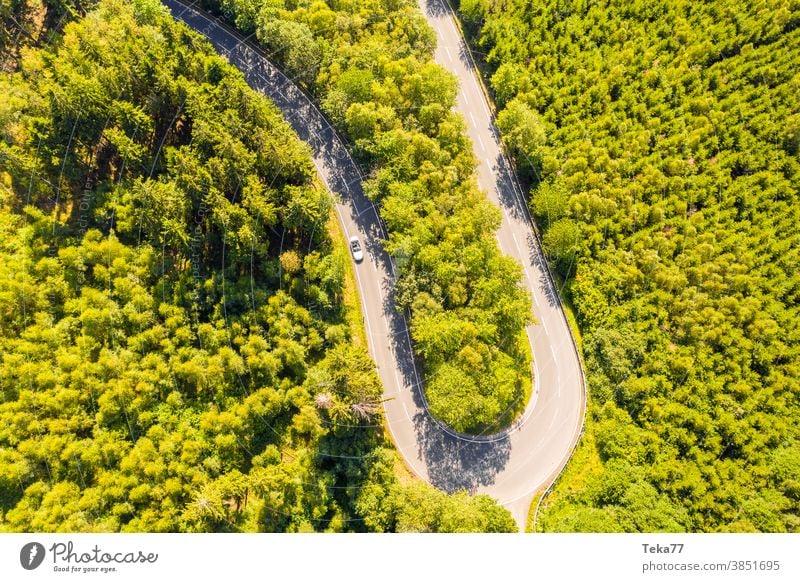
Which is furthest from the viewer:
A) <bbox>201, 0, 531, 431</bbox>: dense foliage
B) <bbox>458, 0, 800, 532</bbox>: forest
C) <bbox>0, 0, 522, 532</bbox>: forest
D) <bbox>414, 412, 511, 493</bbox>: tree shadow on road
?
<bbox>414, 412, 511, 493</bbox>: tree shadow on road

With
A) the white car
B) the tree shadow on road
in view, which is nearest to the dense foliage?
the tree shadow on road

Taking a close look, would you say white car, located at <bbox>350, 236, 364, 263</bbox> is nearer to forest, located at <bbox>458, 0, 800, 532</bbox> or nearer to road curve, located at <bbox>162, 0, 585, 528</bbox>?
road curve, located at <bbox>162, 0, 585, 528</bbox>

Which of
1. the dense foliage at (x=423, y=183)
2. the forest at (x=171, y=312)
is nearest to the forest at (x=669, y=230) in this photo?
the dense foliage at (x=423, y=183)

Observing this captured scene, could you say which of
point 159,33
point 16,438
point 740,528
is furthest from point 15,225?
point 740,528

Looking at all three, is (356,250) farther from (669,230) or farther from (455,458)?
(669,230)

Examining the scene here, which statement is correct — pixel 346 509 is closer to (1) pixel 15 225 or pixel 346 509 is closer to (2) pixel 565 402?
(2) pixel 565 402
